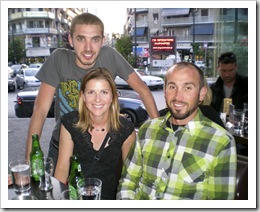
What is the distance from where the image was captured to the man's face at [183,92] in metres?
1.30

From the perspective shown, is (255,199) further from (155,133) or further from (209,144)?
(155,133)

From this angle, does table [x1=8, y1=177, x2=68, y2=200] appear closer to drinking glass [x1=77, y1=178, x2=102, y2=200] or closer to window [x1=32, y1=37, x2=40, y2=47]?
drinking glass [x1=77, y1=178, x2=102, y2=200]

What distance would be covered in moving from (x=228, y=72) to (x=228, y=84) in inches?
5.3

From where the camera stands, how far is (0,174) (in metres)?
1.28

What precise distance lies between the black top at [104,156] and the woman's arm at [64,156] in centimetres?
2

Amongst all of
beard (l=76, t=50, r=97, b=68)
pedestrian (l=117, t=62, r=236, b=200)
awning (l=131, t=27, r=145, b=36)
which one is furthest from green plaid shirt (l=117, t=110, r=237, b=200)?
awning (l=131, t=27, r=145, b=36)

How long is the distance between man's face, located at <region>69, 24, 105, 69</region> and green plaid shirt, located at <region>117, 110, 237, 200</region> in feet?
1.63

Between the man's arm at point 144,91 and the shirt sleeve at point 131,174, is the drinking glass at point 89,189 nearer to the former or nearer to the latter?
the shirt sleeve at point 131,174

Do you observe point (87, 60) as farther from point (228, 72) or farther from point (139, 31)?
point (139, 31)

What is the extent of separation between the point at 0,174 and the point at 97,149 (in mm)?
472

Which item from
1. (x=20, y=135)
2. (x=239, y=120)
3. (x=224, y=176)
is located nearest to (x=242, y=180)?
(x=224, y=176)

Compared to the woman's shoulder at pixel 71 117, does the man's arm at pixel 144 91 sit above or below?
above

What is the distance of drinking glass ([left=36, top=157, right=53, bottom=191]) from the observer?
123 centimetres

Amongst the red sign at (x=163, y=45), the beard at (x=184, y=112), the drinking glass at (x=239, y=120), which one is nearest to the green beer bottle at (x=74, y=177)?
the beard at (x=184, y=112)
